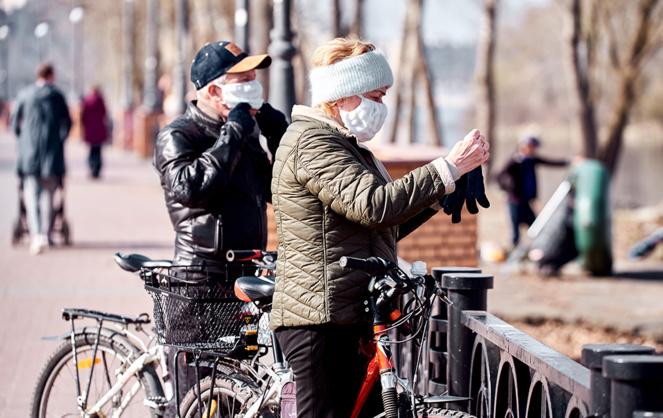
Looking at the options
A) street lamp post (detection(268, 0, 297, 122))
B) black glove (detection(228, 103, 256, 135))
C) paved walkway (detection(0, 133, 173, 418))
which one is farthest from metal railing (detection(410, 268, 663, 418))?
street lamp post (detection(268, 0, 297, 122))

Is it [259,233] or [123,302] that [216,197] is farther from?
[123,302]

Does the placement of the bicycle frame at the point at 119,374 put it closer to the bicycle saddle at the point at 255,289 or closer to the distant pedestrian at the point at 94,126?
the bicycle saddle at the point at 255,289

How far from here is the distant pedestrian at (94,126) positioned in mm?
20734

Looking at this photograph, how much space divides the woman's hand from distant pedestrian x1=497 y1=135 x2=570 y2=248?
1132cm

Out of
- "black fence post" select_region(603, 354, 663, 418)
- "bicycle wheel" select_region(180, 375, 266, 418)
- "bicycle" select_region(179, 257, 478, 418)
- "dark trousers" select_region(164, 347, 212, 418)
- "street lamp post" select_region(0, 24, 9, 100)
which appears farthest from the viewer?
"street lamp post" select_region(0, 24, 9, 100)

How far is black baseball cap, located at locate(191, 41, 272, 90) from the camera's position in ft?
12.8

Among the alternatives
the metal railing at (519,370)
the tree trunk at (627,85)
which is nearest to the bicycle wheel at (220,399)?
the metal railing at (519,370)

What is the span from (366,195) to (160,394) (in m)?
1.62

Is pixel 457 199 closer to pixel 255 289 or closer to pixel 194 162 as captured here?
pixel 255 289

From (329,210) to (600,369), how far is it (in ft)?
2.94

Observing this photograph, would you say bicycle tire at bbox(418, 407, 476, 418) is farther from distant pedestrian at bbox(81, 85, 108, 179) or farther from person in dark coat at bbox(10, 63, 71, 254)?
distant pedestrian at bbox(81, 85, 108, 179)

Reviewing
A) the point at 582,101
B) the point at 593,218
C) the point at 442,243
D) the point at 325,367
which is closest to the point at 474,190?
the point at 325,367

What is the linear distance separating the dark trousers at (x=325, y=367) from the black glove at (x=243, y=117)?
1062 millimetres

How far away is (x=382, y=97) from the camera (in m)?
3.08
